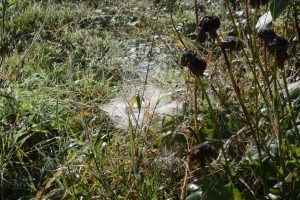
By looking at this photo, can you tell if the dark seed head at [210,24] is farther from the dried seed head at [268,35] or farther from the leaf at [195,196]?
the leaf at [195,196]

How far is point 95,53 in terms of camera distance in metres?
3.89

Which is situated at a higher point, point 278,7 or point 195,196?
point 278,7

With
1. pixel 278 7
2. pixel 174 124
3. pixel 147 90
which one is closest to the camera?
pixel 278 7

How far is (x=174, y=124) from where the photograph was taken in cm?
225

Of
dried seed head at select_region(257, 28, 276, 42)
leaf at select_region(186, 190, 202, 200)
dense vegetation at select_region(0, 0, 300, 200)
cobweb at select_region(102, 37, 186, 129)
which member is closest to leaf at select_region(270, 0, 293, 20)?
dense vegetation at select_region(0, 0, 300, 200)

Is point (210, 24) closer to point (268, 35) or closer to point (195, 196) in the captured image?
point (268, 35)

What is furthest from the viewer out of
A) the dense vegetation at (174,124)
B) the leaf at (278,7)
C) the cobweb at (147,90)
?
the cobweb at (147,90)

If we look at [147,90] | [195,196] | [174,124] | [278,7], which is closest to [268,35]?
[278,7]

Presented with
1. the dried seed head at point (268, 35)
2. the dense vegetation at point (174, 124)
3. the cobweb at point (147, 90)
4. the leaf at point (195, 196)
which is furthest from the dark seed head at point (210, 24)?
the cobweb at point (147, 90)

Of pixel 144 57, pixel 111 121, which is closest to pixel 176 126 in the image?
pixel 111 121

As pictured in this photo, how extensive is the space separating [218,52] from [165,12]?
1130 millimetres

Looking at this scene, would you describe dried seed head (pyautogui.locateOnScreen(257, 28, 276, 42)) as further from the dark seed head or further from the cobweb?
the cobweb

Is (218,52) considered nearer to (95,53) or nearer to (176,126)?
(95,53)

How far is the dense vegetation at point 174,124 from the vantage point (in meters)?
1.51
